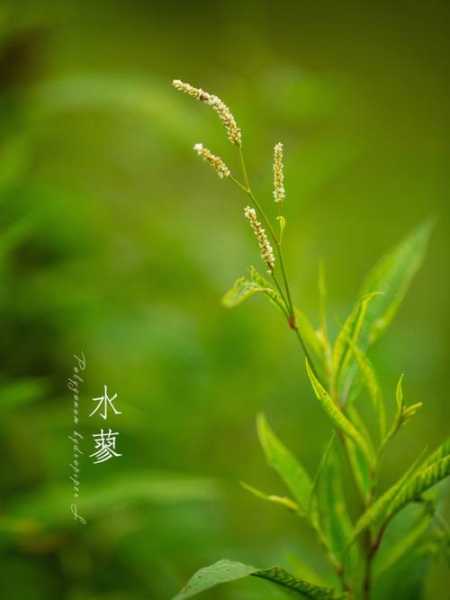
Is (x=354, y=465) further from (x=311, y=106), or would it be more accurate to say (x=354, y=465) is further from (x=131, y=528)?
(x=311, y=106)

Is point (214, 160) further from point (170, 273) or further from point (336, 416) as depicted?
point (170, 273)

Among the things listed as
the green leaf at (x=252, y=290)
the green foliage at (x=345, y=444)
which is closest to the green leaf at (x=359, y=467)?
the green foliage at (x=345, y=444)

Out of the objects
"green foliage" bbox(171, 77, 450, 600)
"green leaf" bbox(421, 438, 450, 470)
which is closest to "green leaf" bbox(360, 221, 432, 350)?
"green foliage" bbox(171, 77, 450, 600)

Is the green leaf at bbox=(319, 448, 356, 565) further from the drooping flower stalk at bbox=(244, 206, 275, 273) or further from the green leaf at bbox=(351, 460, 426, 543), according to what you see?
the drooping flower stalk at bbox=(244, 206, 275, 273)

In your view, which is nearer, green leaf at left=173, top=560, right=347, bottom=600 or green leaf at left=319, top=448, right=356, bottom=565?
green leaf at left=173, top=560, right=347, bottom=600

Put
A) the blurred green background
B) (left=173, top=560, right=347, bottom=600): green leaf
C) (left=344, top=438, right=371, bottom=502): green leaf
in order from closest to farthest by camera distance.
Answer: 1. (left=173, top=560, right=347, bottom=600): green leaf
2. (left=344, top=438, right=371, bottom=502): green leaf
3. the blurred green background

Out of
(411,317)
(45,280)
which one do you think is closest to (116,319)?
(45,280)
